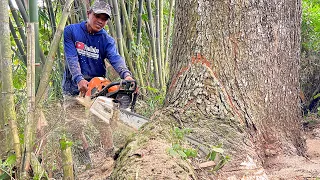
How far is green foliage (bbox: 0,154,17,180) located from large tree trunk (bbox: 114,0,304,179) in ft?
2.82

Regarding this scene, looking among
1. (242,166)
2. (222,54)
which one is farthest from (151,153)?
(222,54)

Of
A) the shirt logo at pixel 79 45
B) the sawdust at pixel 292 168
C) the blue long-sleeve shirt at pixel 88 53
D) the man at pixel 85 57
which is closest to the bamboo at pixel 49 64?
the sawdust at pixel 292 168

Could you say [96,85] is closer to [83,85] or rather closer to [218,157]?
[83,85]

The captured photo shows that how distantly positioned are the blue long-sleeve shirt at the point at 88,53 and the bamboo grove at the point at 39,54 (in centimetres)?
17

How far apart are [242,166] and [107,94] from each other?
1.31 meters

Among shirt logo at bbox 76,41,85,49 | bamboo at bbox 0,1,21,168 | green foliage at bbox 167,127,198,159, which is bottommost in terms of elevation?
green foliage at bbox 167,127,198,159

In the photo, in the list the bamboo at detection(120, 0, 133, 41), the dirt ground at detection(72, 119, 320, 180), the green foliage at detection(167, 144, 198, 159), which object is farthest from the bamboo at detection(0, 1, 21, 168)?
the bamboo at detection(120, 0, 133, 41)

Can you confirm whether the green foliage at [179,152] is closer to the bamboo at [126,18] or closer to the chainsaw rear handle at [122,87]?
the chainsaw rear handle at [122,87]

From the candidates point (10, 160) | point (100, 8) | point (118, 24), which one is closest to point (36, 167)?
point (10, 160)

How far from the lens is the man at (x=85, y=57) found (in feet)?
11.3

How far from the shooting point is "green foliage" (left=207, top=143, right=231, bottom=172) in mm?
1947

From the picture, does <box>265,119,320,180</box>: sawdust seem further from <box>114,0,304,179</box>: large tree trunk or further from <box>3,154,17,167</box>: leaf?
<box>3,154,17,167</box>: leaf

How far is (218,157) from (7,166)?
1017 mm

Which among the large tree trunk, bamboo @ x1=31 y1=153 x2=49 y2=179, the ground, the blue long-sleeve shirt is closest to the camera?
bamboo @ x1=31 y1=153 x2=49 y2=179
